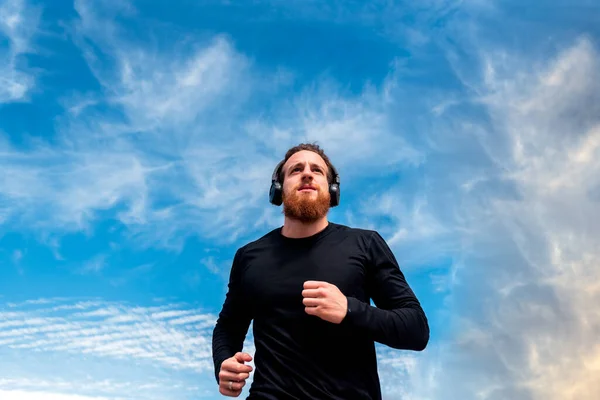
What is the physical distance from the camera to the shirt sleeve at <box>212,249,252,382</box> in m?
5.87

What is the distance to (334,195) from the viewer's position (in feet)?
19.9

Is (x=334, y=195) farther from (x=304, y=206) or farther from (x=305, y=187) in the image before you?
(x=304, y=206)

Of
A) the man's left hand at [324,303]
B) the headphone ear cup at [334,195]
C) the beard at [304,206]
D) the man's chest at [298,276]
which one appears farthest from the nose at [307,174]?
the man's left hand at [324,303]

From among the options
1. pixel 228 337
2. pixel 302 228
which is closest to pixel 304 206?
pixel 302 228

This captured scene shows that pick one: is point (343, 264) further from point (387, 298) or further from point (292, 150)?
point (292, 150)

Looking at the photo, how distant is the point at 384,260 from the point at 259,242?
1290 mm

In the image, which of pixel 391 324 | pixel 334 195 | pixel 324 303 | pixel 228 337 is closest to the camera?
pixel 324 303

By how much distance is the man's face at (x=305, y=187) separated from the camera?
5578 millimetres

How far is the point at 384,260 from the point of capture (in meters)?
5.38

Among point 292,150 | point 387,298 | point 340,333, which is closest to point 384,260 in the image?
point 387,298

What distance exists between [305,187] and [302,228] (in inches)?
16.0

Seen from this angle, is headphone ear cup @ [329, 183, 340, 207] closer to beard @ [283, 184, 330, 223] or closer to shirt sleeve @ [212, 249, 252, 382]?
beard @ [283, 184, 330, 223]

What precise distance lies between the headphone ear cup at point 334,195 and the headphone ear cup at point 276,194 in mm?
515

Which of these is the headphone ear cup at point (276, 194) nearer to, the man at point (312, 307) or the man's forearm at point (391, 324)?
the man at point (312, 307)
